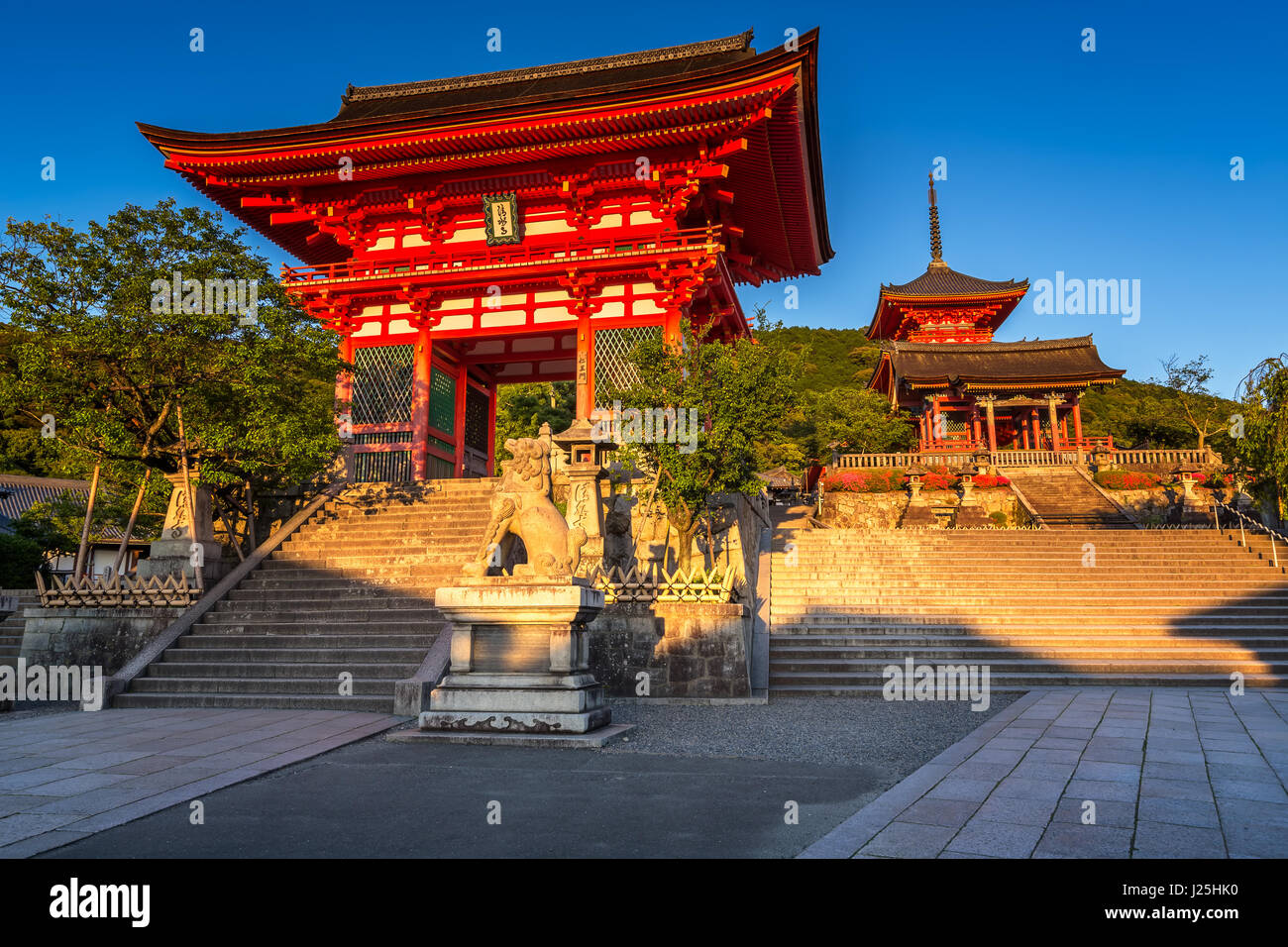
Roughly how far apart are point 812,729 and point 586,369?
1176 cm

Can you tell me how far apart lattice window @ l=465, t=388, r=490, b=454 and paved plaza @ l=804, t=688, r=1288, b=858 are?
53.4 ft

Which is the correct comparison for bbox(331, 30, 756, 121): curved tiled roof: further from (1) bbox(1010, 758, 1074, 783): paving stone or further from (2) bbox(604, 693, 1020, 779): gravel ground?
(1) bbox(1010, 758, 1074, 783): paving stone

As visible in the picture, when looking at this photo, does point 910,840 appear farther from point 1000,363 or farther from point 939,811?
point 1000,363

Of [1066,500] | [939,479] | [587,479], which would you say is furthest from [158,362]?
[1066,500]

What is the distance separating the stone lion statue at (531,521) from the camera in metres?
8.12

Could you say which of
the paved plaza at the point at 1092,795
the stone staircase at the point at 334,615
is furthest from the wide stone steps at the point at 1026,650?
the stone staircase at the point at 334,615

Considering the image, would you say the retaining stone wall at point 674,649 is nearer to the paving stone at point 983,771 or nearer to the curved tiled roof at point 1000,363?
the paving stone at point 983,771

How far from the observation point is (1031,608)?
13664 millimetres

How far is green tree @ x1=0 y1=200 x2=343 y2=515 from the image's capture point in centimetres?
1280

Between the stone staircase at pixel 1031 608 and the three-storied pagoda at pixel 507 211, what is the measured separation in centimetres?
667

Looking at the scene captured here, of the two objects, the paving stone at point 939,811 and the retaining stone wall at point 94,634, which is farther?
the retaining stone wall at point 94,634

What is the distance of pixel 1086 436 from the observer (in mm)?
37531

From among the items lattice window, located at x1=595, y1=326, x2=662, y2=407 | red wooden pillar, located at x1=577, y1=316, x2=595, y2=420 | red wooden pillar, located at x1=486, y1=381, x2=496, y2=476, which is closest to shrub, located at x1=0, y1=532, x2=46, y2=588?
red wooden pillar, located at x1=486, y1=381, x2=496, y2=476

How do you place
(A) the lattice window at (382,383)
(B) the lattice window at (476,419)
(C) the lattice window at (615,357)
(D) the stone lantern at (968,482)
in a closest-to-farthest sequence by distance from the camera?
(C) the lattice window at (615,357), (A) the lattice window at (382,383), (B) the lattice window at (476,419), (D) the stone lantern at (968,482)
